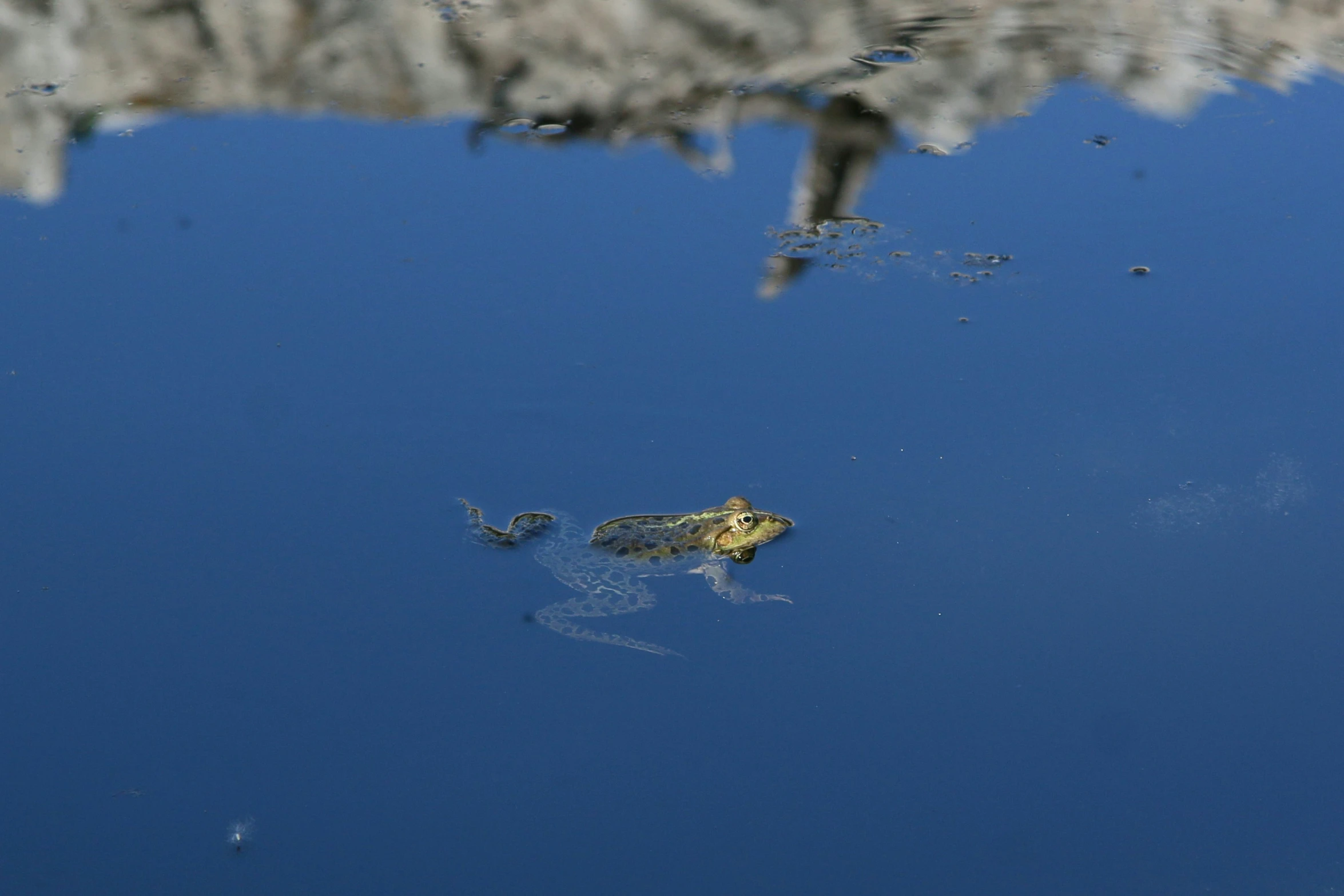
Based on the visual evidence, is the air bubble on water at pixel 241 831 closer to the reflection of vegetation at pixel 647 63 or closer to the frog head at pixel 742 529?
the frog head at pixel 742 529

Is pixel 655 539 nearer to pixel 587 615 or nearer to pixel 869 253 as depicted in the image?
pixel 587 615

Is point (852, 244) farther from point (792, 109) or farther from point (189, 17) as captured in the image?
point (189, 17)

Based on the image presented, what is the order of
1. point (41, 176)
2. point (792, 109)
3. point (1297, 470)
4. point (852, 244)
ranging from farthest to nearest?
point (792, 109) → point (41, 176) → point (852, 244) → point (1297, 470)

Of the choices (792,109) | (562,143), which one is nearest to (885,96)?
(792,109)

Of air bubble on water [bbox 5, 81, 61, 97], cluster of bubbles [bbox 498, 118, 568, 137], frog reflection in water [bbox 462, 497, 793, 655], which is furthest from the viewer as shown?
air bubble on water [bbox 5, 81, 61, 97]

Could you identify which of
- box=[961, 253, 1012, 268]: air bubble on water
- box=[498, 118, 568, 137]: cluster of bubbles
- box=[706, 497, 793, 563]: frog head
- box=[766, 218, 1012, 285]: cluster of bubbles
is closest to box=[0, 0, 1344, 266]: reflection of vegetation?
box=[498, 118, 568, 137]: cluster of bubbles

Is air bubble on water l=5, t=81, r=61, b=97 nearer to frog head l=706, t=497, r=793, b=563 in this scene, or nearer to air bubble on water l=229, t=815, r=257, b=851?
frog head l=706, t=497, r=793, b=563

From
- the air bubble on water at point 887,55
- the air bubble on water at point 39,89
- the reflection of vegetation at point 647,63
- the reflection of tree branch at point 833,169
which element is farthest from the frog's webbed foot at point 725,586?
the air bubble on water at point 39,89
